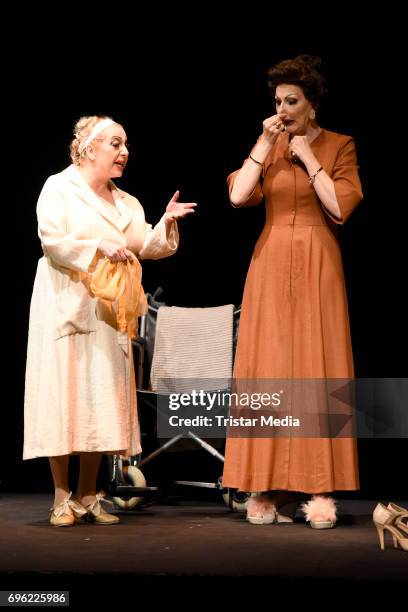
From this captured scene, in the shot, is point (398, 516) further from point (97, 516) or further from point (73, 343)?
point (73, 343)

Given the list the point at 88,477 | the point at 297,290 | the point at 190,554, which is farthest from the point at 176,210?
the point at 190,554

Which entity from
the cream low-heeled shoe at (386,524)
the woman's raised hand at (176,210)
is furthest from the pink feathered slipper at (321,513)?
the woman's raised hand at (176,210)

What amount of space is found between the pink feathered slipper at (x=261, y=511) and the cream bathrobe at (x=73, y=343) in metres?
0.47

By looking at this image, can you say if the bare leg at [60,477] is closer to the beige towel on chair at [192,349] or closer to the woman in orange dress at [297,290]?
the woman in orange dress at [297,290]

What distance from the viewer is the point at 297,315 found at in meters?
3.52

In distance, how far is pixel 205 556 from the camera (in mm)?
2854

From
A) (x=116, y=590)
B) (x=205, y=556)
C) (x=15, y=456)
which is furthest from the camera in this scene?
(x=15, y=456)

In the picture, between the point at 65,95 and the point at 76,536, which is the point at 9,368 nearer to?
the point at 65,95

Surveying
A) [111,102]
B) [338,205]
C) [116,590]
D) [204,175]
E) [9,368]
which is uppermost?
[111,102]

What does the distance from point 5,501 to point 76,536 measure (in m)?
1.08

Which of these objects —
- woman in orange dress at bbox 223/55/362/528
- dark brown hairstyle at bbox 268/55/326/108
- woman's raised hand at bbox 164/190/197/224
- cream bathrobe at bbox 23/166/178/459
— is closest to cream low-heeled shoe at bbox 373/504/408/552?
woman in orange dress at bbox 223/55/362/528

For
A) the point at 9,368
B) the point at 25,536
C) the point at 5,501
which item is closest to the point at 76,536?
the point at 25,536

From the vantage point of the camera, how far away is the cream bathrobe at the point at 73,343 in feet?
11.3

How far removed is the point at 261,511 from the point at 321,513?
0.79 ft
